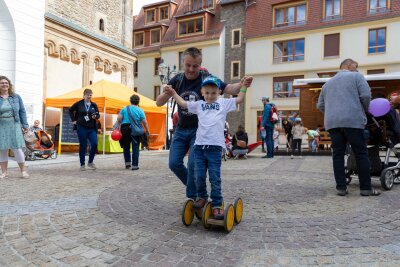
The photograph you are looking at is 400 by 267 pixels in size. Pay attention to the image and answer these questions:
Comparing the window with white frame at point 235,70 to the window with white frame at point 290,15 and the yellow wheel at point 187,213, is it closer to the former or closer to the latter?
the window with white frame at point 290,15

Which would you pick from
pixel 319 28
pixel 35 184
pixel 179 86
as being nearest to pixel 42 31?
pixel 35 184

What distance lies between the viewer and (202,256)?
278 centimetres

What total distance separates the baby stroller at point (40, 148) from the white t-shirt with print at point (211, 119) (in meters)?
8.63

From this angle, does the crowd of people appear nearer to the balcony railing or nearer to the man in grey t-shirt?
the man in grey t-shirt

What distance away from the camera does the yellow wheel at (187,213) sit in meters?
3.46

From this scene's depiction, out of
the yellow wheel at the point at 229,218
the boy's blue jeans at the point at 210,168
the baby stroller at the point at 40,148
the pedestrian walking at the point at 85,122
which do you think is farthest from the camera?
the baby stroller at the point at 40,148

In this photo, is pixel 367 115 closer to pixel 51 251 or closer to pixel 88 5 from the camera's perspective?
pixel 51 251

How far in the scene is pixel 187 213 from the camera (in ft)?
11.5

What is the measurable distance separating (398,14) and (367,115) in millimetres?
23995

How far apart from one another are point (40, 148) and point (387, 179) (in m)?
9.71

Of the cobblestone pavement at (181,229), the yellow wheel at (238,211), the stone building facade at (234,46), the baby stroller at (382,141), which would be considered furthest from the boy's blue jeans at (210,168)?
the stone building facade at (234,46)

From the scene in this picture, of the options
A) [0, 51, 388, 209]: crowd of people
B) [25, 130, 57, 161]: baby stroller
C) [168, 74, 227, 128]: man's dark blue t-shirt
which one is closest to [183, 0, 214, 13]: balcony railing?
[25, 130, 57, 161]: baby stroller

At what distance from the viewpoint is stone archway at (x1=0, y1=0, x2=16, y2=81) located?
12404 mm

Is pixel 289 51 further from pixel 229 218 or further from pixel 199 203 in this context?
pixel 229 218
